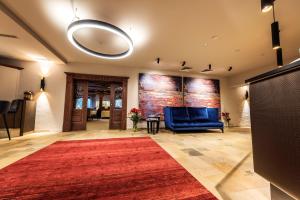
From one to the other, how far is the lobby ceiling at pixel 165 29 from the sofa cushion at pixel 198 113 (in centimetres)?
215

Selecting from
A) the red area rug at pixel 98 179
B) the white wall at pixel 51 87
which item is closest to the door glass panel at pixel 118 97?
the white wall at pixel 51 87

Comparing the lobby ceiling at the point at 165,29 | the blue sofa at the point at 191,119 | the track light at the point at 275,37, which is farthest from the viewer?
the blue sofa at the point at 191,119

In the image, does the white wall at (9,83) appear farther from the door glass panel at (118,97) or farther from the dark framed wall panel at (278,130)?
the dark framed wall panel at (278,130)

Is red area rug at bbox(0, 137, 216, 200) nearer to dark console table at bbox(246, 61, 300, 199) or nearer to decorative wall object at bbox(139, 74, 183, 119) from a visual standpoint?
dark console table at bbox(246, 61, 300, 199)

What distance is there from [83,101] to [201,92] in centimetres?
582

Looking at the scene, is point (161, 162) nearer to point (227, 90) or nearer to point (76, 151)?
point (76, 151)

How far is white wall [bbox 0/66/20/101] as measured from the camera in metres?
4.77

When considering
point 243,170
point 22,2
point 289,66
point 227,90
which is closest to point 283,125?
point 289,66

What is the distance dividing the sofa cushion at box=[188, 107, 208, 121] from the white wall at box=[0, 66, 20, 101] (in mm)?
6980

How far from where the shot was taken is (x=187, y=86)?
6957mm

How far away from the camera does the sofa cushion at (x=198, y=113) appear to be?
5.79m

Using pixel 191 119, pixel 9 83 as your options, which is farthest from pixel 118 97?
pixel 9 83

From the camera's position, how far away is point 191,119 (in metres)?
5.64

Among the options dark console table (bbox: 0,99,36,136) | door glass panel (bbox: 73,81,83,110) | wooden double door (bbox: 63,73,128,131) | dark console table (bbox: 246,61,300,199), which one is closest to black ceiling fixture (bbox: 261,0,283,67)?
dark console table (bbox: 246,61,300,199)
